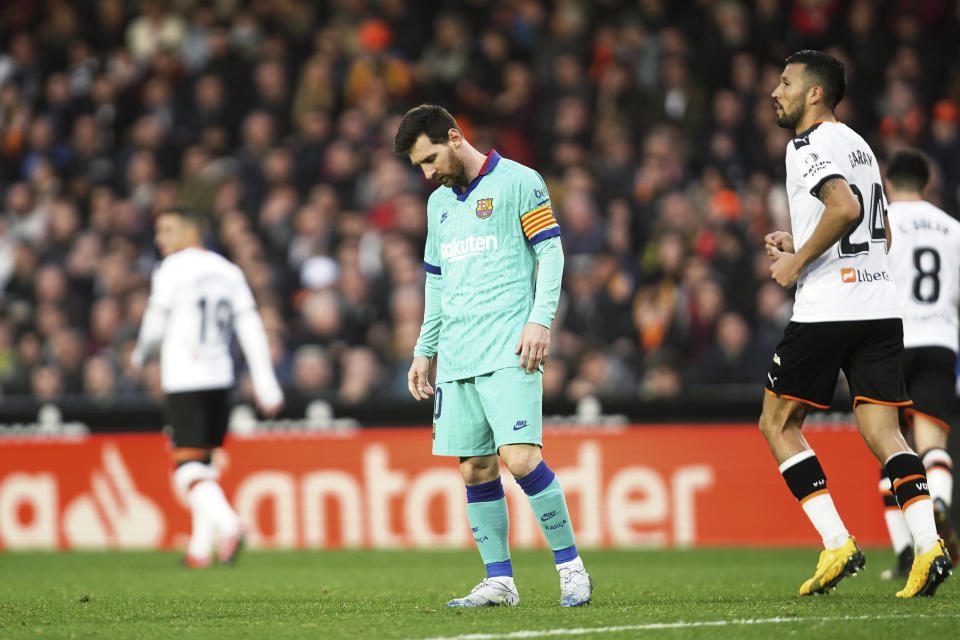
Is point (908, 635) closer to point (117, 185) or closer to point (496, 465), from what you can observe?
point (496, 465)

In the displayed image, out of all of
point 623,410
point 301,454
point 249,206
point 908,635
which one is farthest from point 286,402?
point 908,635

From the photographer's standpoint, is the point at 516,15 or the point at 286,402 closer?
the point at 286,402

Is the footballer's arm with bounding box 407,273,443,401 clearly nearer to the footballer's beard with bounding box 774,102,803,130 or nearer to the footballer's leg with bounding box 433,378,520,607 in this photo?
the footballer's leg with bounding box 433,378,520,607

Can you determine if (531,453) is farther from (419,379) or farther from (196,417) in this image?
(196,417)

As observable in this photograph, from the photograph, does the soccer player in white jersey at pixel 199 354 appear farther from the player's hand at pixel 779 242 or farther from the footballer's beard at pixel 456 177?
the player's hand at pixel 779 242

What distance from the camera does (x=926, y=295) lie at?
795cm

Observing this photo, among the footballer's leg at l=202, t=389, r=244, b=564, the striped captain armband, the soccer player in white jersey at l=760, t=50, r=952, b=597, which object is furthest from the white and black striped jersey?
the soccer player in white jersey at l=760, t=50, r=952, b=597

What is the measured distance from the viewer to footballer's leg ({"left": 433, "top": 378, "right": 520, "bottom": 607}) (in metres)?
5.98

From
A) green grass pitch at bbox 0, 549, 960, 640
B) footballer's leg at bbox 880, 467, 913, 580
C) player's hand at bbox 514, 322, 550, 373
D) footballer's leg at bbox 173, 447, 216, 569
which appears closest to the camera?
green grass pitch at bbox 0, 549, 960, 640

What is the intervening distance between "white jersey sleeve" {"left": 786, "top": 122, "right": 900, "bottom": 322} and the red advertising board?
15.6 feet

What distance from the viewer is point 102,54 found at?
18047mm

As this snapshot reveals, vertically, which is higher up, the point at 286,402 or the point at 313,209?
the point at 313,209

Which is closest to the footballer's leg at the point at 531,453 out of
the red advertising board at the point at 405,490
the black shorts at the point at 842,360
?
the black shorts at the point at 842,360

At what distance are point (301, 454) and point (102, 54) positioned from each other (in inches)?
332
